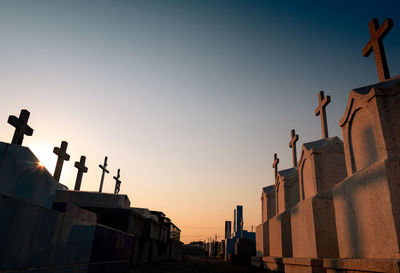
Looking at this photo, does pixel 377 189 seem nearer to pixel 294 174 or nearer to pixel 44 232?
pixel 44 232

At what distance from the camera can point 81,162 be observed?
17312mm

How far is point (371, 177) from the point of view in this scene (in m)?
6.17

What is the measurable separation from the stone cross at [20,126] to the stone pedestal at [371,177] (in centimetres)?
1044

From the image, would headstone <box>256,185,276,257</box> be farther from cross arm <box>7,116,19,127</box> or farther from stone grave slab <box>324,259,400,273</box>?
cross arm <box>7,116,19,127</box>

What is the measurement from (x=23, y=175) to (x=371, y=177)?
6629 mm

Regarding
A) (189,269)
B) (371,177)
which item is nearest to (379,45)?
(371,177)

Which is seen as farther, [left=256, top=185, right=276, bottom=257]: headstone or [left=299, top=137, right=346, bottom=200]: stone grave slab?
[left=256, top=185, right=276, bottom=257]: headstone

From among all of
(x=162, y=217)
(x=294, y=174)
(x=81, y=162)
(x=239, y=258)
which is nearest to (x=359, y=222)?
(x=294, y=174)

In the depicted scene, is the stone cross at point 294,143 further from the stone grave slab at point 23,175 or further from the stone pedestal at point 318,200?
the stone grave slab at point 23,175

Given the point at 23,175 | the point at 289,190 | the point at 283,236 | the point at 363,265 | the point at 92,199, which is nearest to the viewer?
the point at 23,175

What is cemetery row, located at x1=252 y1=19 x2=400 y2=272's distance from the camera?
5.68 m

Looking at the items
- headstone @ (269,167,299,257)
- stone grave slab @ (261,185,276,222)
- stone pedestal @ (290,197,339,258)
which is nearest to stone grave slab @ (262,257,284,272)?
headstone @ (269,167,299,257)

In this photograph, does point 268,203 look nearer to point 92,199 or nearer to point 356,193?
point 92,199

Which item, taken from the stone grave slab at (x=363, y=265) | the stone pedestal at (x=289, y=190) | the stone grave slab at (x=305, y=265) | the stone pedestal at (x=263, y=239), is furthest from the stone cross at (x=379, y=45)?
the stone pedestal at (x=263, y=239)
